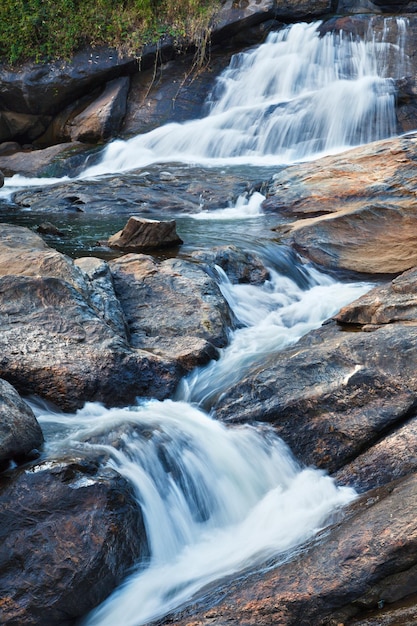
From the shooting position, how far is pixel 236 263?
22.8 feet

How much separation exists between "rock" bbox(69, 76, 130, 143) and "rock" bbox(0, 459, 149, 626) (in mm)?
11301

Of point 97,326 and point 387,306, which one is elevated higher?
point 97,326

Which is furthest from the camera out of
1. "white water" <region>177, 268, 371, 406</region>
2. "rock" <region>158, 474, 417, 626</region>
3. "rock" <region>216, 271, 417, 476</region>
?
"white water" <region>177, 268, 371, 406</region>

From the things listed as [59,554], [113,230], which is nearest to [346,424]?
[59,554]

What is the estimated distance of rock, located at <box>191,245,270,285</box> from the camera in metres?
6.82

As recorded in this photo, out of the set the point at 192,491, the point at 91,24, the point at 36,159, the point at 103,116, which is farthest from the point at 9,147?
the point at 192,491

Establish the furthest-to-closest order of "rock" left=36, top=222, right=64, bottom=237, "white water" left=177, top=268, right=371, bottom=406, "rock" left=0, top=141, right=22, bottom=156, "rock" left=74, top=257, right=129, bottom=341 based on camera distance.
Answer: "rock" left=0, top=141, right=22, bottom=156 < "rock" left=36, top=222, right=64, bottom=237 < "rock" left=74, top=257, right=129, bottom=341 < "white water" left=177, top=268, right=371, bottom=406

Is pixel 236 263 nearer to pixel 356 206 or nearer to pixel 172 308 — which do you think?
pixel 172 308

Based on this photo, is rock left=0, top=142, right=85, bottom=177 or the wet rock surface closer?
the wet rock surface

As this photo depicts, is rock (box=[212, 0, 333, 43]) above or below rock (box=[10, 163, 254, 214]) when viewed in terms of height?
above

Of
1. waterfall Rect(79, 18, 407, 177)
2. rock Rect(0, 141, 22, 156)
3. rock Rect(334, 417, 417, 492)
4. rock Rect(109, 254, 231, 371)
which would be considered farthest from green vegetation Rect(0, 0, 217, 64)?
rock Rect(334, 417, 417, 492)

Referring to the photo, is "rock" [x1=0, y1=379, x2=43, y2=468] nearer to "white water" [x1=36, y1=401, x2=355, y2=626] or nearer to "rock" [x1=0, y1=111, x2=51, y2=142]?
"white water" [x1=36, y1=401, x2=355, y2=626]

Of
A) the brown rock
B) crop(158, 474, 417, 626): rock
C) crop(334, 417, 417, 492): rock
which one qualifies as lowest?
crop(334, 417, 417, 492): rock

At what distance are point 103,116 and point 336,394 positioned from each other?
10938 millimetres
